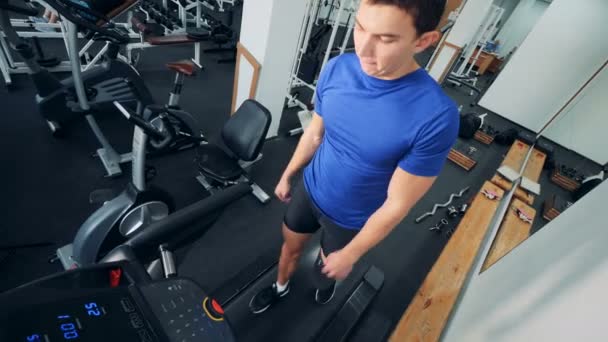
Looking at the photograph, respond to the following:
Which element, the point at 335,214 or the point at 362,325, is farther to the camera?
the point at 362,325

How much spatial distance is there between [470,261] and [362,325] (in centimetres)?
93

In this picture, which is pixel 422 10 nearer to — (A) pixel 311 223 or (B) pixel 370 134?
(B) pixel 370 134

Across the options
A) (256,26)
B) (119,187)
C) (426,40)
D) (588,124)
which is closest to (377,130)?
(426,40)

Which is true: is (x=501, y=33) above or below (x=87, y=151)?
above

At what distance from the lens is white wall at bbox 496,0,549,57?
7902mm

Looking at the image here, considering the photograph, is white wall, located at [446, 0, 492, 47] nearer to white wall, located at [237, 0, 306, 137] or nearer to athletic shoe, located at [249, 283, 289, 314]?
white wall, located at [237, 0, 306, 137]

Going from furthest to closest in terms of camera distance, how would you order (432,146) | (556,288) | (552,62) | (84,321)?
(552,62), (432,146), (556,288), (84,321)

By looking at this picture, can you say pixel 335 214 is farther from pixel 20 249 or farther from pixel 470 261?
pixel 20 249

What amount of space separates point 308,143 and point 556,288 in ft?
3.04

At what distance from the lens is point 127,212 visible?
1.39m

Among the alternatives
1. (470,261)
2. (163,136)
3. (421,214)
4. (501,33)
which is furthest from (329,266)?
(501,33)

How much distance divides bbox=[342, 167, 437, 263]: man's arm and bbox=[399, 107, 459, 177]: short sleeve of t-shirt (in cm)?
3

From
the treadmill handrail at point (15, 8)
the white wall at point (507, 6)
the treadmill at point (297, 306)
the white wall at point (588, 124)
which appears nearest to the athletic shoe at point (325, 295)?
the treadmill at point (297, 306)

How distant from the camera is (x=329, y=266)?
0.98 metres
